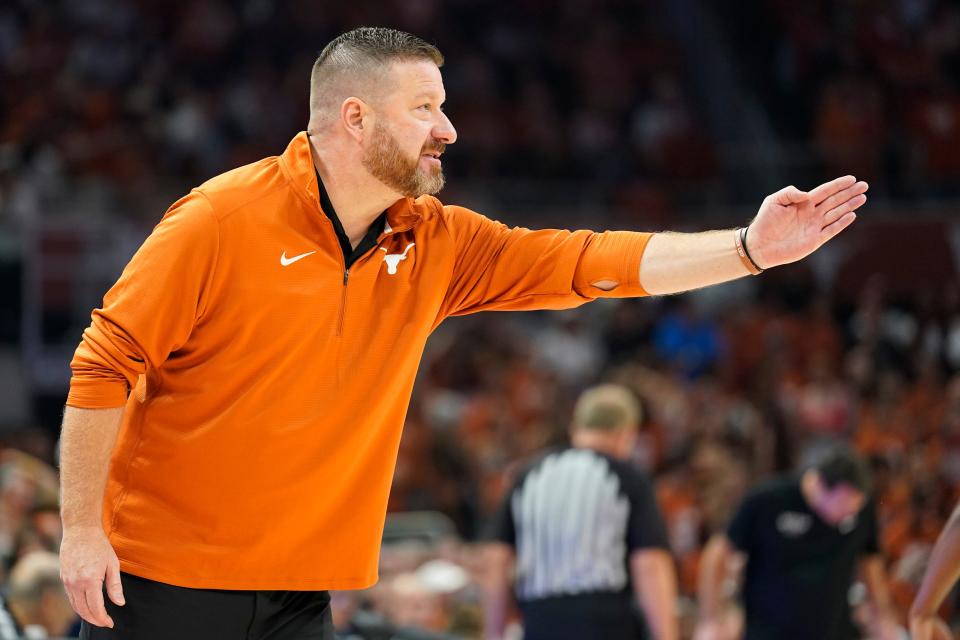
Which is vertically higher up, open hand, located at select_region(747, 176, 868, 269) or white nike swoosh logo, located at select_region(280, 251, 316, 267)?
open hand, located at select_region(747, 176, 868, 269)

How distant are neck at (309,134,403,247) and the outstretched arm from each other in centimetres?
70

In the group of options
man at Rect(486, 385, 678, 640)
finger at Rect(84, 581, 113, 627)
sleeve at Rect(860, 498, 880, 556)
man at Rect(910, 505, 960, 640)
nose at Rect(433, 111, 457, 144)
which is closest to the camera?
finger at Rect(84, 581, 113, 627)

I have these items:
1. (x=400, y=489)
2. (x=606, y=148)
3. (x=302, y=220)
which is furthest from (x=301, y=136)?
(x=606, y=148)

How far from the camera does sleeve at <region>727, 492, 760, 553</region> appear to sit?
21.1 feet

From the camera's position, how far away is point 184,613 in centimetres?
321

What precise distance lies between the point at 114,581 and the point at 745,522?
13.1ft

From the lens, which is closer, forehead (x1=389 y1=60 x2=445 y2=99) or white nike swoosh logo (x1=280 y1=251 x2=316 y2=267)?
white nike swoosh logo (x1=280 y1=251 x2=316 y2=267)

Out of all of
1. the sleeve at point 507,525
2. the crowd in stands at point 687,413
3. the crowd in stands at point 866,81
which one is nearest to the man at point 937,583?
the sleeve at point 507,525

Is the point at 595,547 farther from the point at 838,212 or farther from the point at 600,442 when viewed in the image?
the point at 838,212

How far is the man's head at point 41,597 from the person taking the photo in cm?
605

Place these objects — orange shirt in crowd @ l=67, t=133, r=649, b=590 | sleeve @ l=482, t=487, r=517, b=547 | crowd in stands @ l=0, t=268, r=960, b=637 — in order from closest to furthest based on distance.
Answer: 1. orange shirt in crowd @ l=67, t=133, r=649, b=590
2. sleeve @ l=482, t=487, r=517, b=547
3. crowd in stands @ l=0, t=268, r=960, b=637

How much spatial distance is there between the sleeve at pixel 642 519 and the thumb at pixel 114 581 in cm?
322

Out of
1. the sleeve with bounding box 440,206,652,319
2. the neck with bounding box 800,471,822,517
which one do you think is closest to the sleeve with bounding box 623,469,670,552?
the neck with bounding box 800,471,822,517

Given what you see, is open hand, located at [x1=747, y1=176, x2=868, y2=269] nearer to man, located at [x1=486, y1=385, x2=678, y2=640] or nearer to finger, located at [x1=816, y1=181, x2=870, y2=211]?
finger, located at [x1=816, y1=181, x2=870, y2=211]
